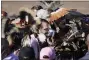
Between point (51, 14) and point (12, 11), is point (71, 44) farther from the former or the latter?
point (12, 11)

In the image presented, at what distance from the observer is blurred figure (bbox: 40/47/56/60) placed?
356cm

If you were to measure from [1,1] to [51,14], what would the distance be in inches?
23.6

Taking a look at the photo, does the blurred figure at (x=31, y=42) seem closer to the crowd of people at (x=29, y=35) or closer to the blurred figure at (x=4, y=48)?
the crowd of people at (x=29, y=35)

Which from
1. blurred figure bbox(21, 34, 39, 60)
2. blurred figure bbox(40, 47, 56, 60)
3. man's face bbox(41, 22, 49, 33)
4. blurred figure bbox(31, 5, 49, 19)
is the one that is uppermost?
blurred figure bbox(31, 5, 49, 19)

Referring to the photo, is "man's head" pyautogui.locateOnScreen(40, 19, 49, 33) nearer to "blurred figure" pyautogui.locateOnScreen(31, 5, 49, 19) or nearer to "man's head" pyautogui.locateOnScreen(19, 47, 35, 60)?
"blurred figure" pyautogui.locateOnScreen(31, 5, 49, 19)

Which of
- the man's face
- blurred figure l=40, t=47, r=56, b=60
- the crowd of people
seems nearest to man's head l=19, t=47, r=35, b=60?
the crowd of people

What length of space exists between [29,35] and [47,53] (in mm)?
299

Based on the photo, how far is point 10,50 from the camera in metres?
3.57

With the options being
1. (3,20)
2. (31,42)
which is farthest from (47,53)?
(3,20)

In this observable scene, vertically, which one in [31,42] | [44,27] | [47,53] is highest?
[44,27]

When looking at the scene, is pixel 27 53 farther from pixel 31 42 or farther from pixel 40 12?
pixel 40 12

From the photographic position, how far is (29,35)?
3.57 metres

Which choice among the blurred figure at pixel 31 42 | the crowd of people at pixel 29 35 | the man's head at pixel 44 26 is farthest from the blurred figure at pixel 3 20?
the man's head at pixel 44 26

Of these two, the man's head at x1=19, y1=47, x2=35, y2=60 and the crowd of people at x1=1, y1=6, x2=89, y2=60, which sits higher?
the crowd of people at x1=1, y1=6, x2=89, y2=60
